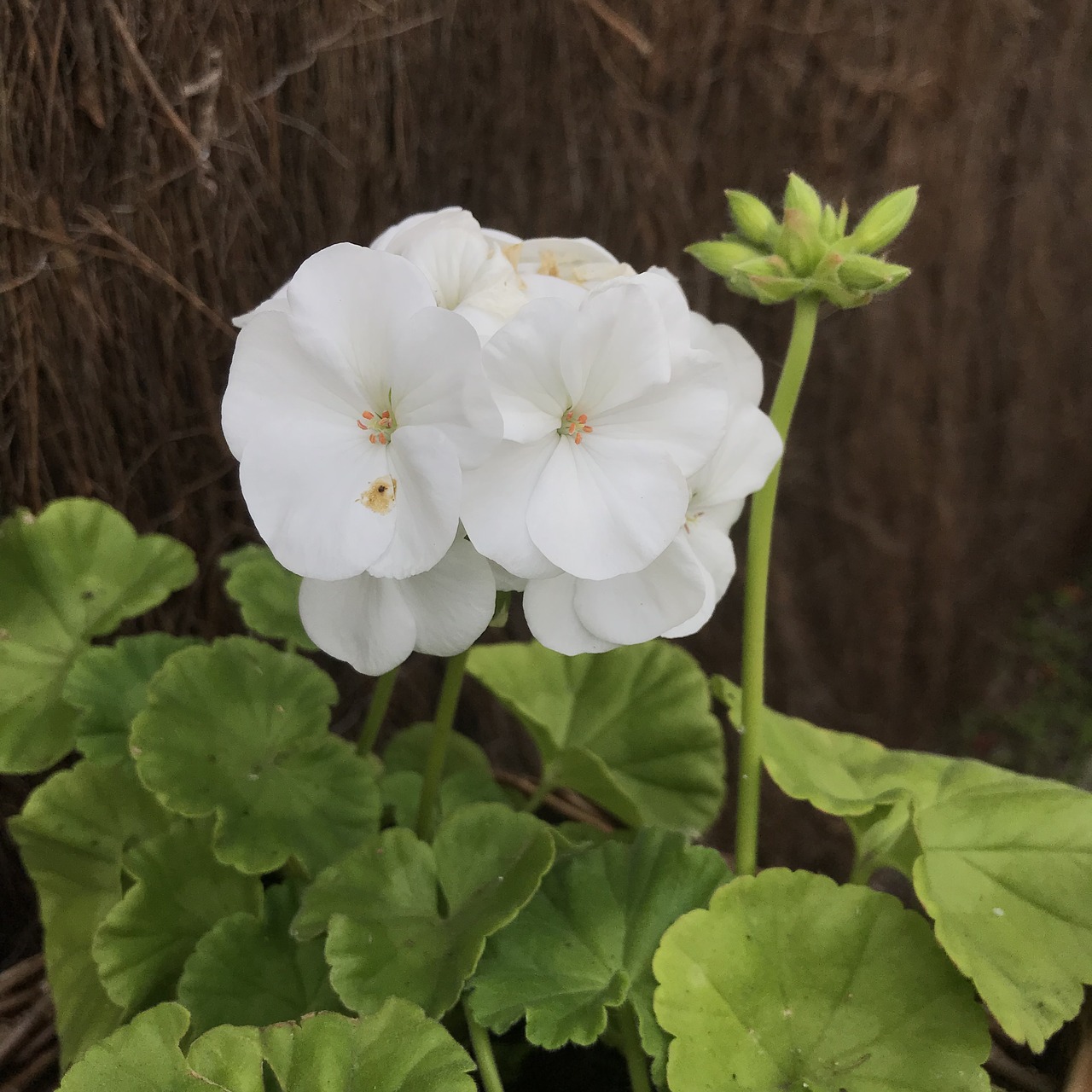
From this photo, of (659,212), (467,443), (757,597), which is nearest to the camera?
(467,443)

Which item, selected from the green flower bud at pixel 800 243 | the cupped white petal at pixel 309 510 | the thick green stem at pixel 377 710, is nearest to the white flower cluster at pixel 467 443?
the cupped white petal at pixel 309 510

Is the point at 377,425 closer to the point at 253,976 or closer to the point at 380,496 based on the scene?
the point at 380,496

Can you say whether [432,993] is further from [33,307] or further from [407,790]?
[33,307]

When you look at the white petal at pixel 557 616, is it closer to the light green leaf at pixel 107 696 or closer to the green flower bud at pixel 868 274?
the green flower bud at pixel 868 274

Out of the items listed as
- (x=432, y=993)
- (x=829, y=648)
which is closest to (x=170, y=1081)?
(x=432, y=993)

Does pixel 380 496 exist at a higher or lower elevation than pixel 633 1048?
higher

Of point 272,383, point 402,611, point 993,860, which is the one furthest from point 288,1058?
point 993,860

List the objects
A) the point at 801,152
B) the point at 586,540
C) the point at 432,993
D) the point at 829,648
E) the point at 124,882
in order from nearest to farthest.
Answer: the point at 586,540, the point at 432,993, the point at 124,882, the point at 801,152, the point at 829,648
